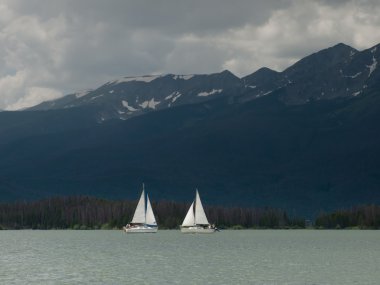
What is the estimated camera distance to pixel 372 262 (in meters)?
108

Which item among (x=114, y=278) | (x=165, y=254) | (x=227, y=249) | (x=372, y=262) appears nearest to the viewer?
(x=114, y=278)

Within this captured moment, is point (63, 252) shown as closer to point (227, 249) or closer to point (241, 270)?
point (227, 249)

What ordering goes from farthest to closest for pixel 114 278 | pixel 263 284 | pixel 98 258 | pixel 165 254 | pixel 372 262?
pixel 165 254 < pixel 98 258 < pixel 372 262 < pixel 114 278 < pixel 263 284

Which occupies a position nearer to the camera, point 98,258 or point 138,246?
point 98,258

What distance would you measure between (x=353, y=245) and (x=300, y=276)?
224 ft

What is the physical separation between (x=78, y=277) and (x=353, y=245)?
78334 mm

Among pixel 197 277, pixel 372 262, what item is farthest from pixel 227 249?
pixel 197 277

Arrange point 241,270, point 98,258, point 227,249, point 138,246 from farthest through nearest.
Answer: point 138,246, point 227,249, point 98,258, point 241,270

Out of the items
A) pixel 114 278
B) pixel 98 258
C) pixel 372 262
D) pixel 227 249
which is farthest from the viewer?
pixel 227 249

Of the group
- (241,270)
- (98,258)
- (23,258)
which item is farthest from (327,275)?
(23,258)

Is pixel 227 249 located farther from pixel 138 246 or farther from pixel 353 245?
pixel 353 245

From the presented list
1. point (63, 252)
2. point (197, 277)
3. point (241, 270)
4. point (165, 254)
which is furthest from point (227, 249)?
point (197, 277)

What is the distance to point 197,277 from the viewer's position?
86.1 meters

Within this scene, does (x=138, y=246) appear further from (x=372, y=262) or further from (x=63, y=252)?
(x=372, y=262)
